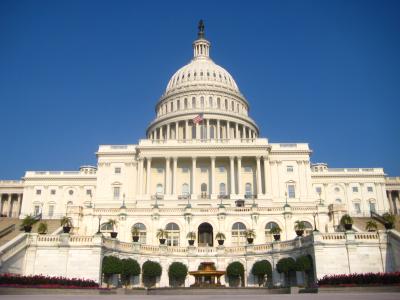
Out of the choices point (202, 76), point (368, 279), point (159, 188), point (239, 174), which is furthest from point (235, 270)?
point (202, 76)

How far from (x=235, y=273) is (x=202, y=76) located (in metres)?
88.1

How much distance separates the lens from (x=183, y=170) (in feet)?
309

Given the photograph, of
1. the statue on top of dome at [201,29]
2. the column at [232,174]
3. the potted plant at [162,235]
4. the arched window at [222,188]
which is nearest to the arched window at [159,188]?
the arched window at [222,188]

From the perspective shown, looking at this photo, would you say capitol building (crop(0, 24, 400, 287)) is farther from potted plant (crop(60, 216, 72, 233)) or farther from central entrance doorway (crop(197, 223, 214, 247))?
potted plant (crop(60, 216, 72, 233))

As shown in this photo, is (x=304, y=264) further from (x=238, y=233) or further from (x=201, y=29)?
(x=201, y=29)

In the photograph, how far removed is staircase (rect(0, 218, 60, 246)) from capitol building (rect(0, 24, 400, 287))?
2.84 meters

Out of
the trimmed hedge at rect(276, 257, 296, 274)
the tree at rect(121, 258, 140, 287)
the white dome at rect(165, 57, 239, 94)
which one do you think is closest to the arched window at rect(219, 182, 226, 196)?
the white dome at rect(165, 57, 239, 94)

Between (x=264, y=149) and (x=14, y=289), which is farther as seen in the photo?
(x=264, y=149)

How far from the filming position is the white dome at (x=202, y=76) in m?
127

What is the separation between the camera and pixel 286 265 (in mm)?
44625

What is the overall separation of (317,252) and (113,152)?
202ft

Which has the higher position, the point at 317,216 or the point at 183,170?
the point at 183,170

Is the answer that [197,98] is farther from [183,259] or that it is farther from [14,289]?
[14,289]

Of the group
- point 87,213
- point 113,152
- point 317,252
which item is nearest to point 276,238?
point 317,252
